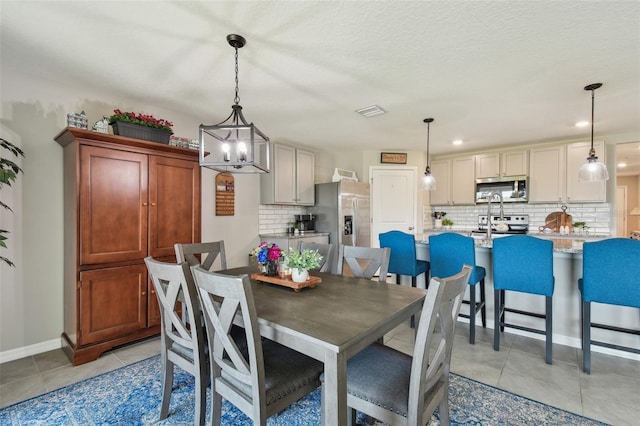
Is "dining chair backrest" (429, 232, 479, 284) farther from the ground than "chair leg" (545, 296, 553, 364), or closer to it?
farther from the ground

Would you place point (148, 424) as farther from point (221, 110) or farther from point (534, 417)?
point (221, 110)

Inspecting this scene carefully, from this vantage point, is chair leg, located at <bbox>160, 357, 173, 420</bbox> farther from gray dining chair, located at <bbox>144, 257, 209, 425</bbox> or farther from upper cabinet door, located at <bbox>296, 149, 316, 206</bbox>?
upper cabinet door, located at <bbox>296, 149, 316, 206</bbox>

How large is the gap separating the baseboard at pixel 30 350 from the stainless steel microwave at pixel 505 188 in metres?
5.68

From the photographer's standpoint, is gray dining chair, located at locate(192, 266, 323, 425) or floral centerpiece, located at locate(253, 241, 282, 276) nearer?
gray dining chair, located at locate(192, 266, 323, 425)

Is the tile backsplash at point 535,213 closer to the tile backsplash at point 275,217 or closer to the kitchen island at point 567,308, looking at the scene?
the kitchen island at point 567,308

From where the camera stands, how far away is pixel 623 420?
1720mm

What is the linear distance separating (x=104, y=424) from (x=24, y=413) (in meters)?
0.57

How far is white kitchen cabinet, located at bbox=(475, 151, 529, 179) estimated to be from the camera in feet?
16.2

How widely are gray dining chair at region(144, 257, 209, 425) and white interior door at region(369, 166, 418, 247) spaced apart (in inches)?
162

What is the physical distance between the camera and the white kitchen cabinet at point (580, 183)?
4344 mm

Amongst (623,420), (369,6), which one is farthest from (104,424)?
(623,420)

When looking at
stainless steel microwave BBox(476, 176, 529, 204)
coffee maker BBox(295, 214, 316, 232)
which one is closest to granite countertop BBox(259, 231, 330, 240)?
coffee maker BBox(295, 214, 316, 232)

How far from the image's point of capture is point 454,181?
562 centimetres

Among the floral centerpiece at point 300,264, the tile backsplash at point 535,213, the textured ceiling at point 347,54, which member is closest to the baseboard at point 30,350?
the textured ceiling at point 347,54
